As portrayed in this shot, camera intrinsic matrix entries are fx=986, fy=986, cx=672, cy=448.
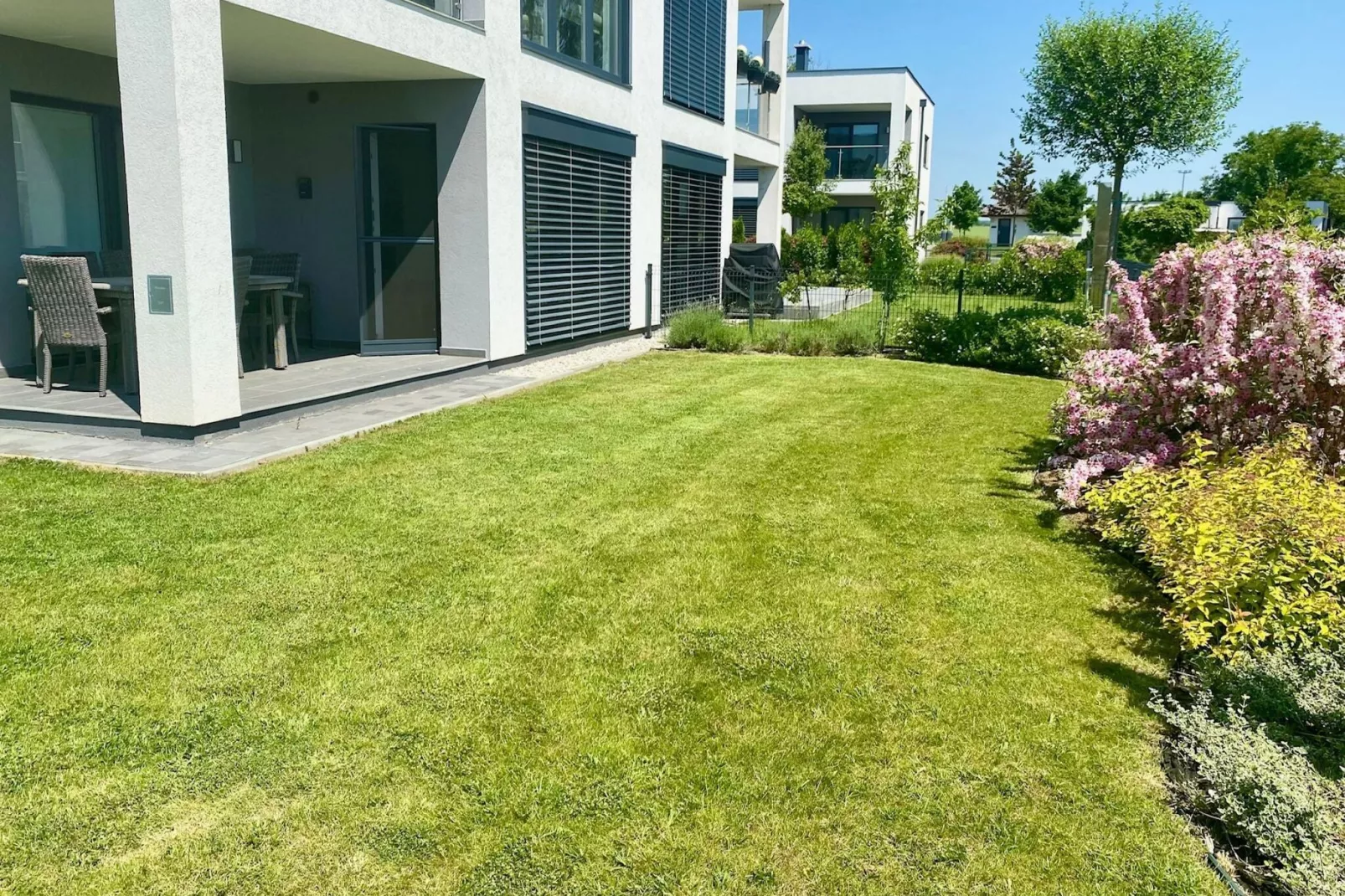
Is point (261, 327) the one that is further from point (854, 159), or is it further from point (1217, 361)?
point (854, 159)

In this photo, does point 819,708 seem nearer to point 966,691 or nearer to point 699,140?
point 966,691

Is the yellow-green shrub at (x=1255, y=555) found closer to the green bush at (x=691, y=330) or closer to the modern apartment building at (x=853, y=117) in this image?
the green bush at (x=691, y=330)

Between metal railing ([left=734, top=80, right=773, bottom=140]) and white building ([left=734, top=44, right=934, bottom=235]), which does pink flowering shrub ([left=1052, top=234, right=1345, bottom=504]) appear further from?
white building ([left=734, top=44, right=934, bottom=235])

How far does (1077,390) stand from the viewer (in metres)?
7.24

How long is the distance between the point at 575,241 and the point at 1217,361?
31.0ft

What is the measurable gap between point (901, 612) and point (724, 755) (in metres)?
1.64

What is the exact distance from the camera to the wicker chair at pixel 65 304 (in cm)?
791

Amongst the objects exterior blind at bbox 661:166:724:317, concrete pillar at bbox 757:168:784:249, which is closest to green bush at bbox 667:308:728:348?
exterior blind at bbox 661:166:724:317

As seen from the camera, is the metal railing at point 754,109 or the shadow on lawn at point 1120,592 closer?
the shadow on lawn at point 1120,592

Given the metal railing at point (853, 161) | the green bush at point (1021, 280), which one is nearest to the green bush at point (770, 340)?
the green bush at point (1021, 280)

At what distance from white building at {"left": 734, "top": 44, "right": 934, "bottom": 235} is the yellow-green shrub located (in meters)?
34.5

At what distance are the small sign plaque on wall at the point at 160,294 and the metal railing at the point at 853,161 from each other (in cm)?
3484

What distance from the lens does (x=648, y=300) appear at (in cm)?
1656

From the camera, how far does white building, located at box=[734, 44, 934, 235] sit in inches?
1548
